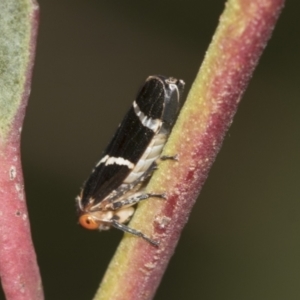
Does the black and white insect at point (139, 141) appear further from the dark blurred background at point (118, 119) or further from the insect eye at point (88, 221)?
the dark blurred background at point (118, 119)

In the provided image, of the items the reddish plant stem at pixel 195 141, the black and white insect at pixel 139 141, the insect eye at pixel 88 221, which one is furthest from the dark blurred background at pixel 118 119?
the reddish plant stem at pixel 195 141

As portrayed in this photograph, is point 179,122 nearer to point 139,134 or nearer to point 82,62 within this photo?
point 139,134

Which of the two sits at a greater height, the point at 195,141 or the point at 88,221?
the point at 195,141

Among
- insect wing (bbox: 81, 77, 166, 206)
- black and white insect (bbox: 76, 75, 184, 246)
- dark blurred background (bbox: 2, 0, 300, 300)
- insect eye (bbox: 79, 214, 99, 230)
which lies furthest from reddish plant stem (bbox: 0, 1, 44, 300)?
dark blurred background (bbox: 2, 0, 300, 300)

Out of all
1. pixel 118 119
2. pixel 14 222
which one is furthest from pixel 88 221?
pixel 118 119

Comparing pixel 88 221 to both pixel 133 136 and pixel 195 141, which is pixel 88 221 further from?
pixel 195 141

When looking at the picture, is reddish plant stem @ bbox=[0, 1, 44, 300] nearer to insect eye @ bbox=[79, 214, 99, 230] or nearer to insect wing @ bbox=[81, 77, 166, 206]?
insect wing @ bbox=[81, 77, 166, 206]
